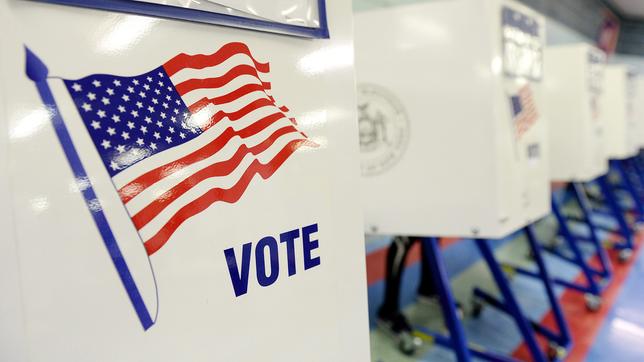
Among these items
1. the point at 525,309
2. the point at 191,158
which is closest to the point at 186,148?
the point at 191,158

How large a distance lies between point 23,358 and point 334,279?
2.00 feet

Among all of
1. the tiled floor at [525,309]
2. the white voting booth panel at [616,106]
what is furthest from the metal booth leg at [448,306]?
the white voting booth panel at [616,106]

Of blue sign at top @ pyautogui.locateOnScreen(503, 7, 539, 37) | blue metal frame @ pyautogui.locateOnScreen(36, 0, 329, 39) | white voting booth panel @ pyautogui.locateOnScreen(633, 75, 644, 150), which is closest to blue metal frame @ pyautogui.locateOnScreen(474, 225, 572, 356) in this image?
blue sign at top @ pyautogui.locateOnScreen(503, 7, 539, 37)

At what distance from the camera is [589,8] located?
8.00 meters

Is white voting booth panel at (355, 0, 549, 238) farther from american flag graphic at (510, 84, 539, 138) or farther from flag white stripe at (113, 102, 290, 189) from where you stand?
flag white stripe at (113, 102, 290, 189)

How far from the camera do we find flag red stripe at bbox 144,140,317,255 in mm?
752

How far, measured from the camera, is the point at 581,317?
332 cm

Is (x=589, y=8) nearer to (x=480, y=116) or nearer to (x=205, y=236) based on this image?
(x=480, y=116)

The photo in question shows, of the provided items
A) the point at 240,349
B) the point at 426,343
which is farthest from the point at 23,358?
the point at 426,343

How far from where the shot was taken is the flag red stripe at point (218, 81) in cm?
80

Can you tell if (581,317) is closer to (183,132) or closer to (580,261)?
(580,261)

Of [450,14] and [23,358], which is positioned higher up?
[450,14]

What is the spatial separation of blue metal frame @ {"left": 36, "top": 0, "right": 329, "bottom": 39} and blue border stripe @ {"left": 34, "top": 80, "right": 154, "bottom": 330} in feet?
0.45

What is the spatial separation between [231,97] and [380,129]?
4.50 ft
